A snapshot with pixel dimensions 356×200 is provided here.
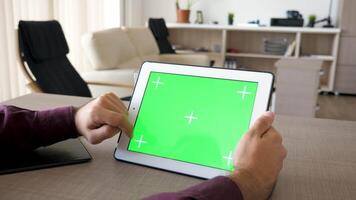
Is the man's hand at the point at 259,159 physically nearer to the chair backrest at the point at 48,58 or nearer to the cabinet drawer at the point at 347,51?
the chair backrest at the point at 48,58

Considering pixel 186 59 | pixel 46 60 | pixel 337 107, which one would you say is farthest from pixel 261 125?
pixel 337 107

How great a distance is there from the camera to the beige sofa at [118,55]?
2885 millimetres

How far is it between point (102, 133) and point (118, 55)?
259 cm

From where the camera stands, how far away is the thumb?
0.65 meters

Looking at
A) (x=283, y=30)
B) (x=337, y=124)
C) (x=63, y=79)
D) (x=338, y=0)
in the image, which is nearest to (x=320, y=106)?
(x=283, y=30)

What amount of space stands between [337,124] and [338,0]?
4.19 m

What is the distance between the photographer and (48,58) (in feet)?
7.72

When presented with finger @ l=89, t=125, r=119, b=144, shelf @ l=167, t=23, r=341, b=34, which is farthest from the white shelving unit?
finger @ l=89, t=125, r=119, b=144

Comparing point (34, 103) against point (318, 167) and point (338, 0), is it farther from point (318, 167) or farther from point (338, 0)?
point (338, 0)

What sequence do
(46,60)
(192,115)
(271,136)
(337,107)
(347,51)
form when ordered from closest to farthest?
(271,136), (192,115), (46,60), (337,107), (347,51)

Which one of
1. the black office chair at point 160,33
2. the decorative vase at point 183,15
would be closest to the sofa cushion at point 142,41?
the black office chair at point 160,33

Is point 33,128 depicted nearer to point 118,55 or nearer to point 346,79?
point 118,55

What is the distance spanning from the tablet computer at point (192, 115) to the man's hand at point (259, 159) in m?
0.05

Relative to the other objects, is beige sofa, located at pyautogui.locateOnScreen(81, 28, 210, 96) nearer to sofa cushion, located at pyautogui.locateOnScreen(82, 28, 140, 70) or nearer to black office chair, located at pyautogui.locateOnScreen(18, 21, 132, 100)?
sofa cushion, located at pyautogui.locateOnScreen(82, 28, 140, 70)
